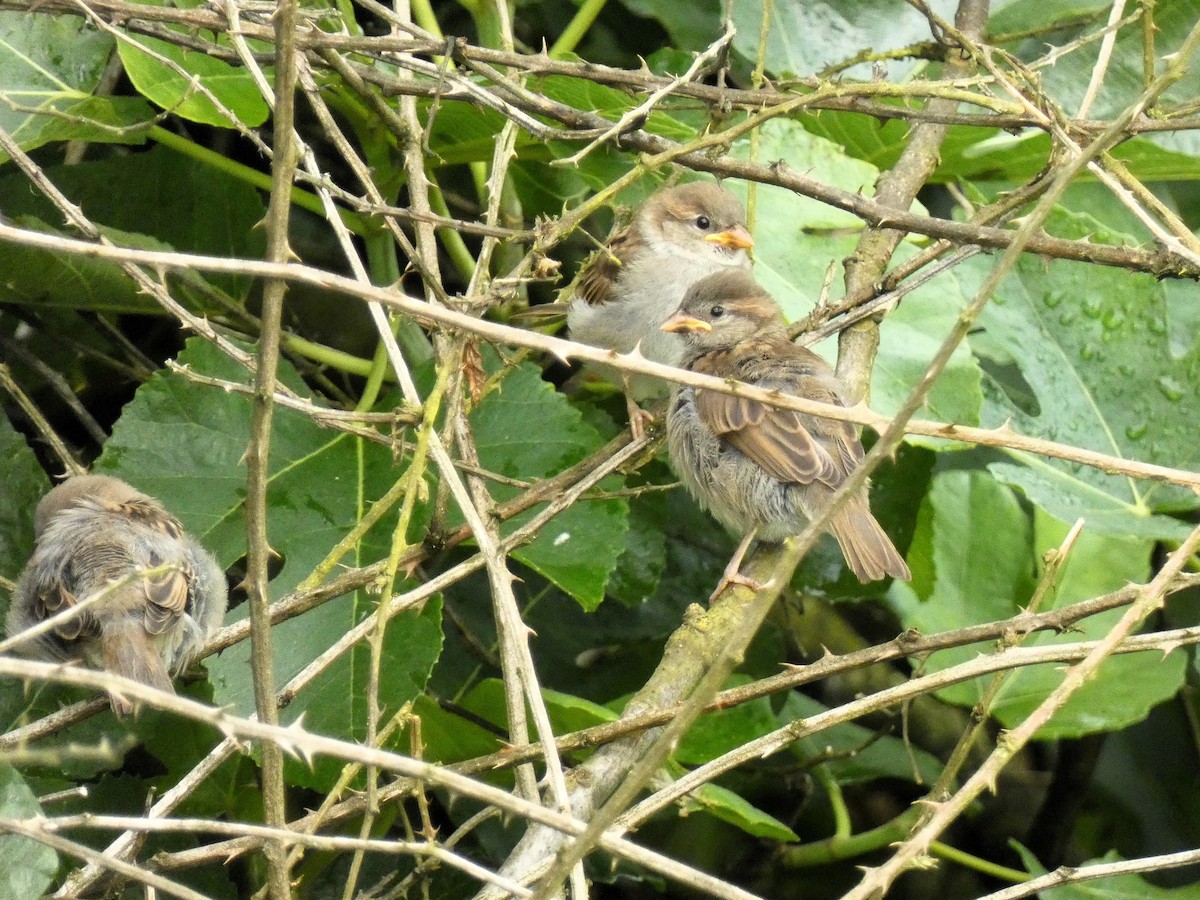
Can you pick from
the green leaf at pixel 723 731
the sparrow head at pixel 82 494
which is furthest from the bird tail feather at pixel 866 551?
the sparrow head at pixel 82 494

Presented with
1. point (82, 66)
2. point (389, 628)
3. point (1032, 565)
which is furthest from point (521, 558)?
point (82, 66)

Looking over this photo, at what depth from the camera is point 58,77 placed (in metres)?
3.79

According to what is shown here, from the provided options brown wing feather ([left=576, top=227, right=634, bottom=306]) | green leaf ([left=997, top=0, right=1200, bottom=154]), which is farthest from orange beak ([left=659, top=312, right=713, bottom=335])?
green leaf ([left=997, top=0, right=1200, bottom=154])

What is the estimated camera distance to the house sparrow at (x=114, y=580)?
3.51 m

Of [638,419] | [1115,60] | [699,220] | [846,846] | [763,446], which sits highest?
[1115,60]

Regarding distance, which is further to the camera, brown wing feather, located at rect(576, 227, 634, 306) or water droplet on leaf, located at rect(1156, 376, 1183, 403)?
brown wing feather, located at rect(576, 227, 634, 306)

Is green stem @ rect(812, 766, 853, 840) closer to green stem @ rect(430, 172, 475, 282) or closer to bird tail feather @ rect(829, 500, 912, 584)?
bird tail feather @ rect(829, 500, 912, 584)

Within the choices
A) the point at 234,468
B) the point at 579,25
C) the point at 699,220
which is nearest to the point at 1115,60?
the point at 699,220

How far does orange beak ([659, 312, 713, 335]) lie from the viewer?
4.52m

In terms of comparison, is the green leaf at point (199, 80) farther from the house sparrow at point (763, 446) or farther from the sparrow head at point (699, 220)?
the sparrow head at point (699, 220)

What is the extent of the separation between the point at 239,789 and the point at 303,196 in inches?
67.2

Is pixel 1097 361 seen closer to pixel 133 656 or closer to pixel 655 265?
pixel 655 265

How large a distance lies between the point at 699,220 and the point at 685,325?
81 centimetres

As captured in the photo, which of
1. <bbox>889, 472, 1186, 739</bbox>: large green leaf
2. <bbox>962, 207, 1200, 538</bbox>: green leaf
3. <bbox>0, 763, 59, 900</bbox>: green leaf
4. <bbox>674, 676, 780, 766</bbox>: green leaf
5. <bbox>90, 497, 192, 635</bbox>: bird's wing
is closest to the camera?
<bbox>0, 763, 59, 900</bbox>: green leaf
